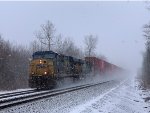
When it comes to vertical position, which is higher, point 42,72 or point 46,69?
point 46,69

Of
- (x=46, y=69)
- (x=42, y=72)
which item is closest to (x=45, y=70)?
(x=46, y=69)

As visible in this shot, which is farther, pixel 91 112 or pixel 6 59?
pixel 6 59

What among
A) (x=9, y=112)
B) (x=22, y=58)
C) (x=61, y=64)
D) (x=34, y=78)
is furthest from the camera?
(x=22, y=58)

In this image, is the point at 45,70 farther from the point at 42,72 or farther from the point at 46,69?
the point at 42,72

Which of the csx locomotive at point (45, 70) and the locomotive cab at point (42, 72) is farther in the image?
the csx locomotive at point (45, 70)

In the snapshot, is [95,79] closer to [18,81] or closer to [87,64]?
[87,64]

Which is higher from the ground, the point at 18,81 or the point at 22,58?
the point at 22,58

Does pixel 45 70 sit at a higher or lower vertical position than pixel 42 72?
higher

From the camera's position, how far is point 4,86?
33.0 meters

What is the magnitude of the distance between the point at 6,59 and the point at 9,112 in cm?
2228

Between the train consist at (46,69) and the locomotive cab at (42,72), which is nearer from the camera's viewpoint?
the locomotive cab at (42,72)

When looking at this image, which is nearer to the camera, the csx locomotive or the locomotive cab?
the locomotive cab

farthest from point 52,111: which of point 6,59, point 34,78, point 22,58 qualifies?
point 22,58

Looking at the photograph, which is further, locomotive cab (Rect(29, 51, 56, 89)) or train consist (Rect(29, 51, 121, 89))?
train consist (Rect(29, 51, 121, 89))
